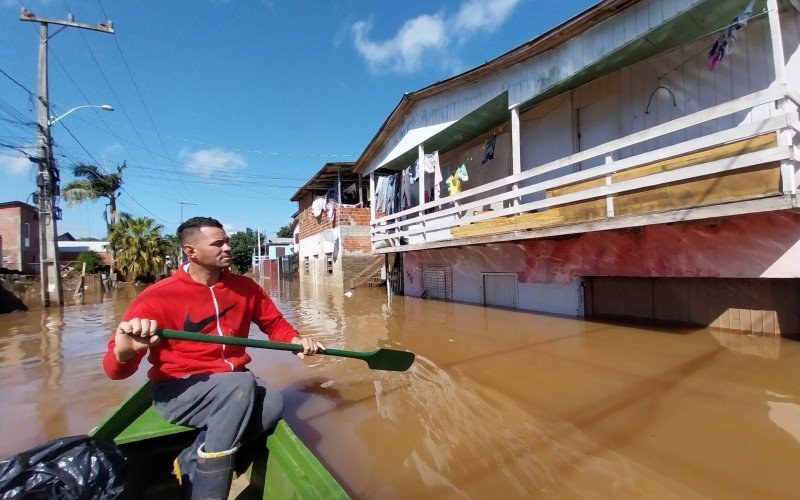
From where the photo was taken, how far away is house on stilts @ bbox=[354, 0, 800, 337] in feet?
15.5

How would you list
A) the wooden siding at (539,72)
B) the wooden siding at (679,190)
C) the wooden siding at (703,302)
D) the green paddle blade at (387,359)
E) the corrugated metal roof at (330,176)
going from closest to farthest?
the green paddle blade at (387,359), the wooden siding at (679,190), the wooden siding at (703,302), the wooden siding at (539,72), the corrugated metal roof at (330,176)

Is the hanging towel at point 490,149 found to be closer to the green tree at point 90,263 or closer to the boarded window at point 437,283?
the boarded window at point 437,283

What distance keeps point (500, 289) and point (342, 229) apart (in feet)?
31.1

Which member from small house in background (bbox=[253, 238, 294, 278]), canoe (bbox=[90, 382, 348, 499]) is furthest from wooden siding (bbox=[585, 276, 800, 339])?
small house in background (bbox=[253, 238, 294, 278])

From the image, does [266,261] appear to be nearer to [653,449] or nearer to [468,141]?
[468,141]

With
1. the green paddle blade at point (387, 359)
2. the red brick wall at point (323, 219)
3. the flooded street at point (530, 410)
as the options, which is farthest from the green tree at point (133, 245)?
the green paddle blade at point (387, 359)

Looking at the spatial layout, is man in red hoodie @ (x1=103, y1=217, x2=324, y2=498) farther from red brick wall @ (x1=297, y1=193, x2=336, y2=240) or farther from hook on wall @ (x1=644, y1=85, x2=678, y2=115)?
red brick wall @ (x1=297, y1=193, x2=336, y2=240)

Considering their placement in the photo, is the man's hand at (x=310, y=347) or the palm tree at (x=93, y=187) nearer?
the man's hand at (x=310, y=347)

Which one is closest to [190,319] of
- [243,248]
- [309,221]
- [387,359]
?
[387,359]

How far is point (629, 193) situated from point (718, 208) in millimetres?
1308

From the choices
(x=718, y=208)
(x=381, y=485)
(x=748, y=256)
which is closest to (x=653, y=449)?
(x=381, y=485)

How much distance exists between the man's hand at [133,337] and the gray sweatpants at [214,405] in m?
0.37

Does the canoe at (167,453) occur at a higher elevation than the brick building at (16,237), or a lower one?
lower

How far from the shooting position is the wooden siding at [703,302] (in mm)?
5332
